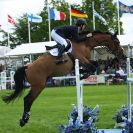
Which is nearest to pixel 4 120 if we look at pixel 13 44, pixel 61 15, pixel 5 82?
pixel 5 82

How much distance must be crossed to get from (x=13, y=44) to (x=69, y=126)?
2792 inches

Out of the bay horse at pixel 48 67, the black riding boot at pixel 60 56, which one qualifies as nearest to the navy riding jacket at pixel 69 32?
the bay horse at pixel 48 67

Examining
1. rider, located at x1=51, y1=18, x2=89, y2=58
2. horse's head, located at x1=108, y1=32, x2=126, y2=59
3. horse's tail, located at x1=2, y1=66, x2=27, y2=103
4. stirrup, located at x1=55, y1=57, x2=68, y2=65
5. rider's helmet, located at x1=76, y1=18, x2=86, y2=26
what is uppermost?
rider's helmet, located at x1=76, y1=18, x2=86, y2=26

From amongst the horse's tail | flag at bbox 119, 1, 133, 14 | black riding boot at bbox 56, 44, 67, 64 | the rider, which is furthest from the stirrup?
flag at bbox 119, 1, 133, 14

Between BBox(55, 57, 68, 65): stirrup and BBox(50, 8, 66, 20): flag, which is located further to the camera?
BBox(50, 8, 66, 20): flag

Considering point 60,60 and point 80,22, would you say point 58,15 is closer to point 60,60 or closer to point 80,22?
point 80,22

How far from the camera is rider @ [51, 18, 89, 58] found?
33.2 feet

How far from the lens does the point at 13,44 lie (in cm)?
7750

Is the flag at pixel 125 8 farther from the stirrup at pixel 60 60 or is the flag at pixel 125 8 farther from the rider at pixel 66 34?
the stirrup at pixel 60 60

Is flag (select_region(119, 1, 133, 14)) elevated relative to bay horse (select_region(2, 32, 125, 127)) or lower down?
elevated

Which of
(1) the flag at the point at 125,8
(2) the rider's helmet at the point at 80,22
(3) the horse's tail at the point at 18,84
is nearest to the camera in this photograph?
(2) the rider's helmet at the point at 80,22

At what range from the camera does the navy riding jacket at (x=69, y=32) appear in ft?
33.4

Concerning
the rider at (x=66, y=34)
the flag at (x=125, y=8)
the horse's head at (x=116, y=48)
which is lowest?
the horse's head at (x=116, y=48)

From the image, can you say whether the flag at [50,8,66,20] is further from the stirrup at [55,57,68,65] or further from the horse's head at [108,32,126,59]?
the stirrup at [55,57,68,65]
